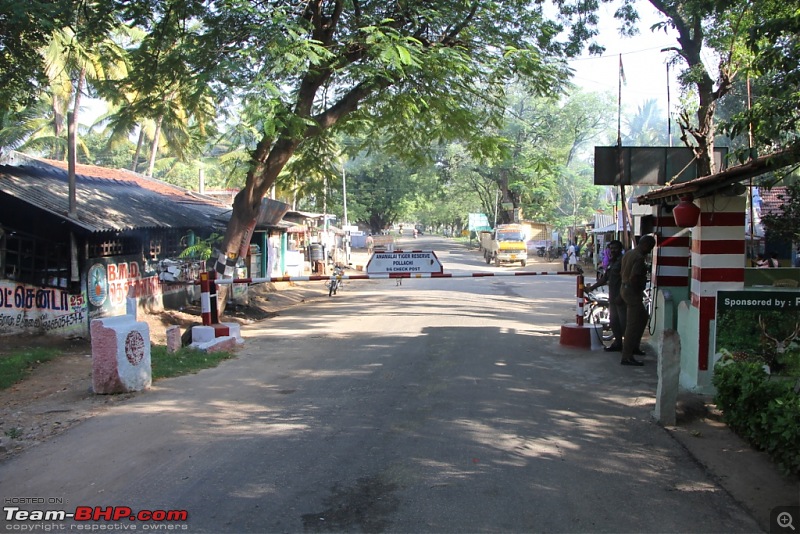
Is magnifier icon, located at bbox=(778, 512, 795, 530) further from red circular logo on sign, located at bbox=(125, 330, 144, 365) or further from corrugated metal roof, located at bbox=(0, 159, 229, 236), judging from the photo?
corrugated metal roof, located at bbox=(0, 159, 229, 236)

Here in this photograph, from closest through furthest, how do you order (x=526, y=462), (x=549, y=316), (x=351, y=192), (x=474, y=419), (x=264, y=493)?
1. (x=264, y=493)
2. (x=526, y=462)
3. (x=474, y=419)
4. (x=549, y=316)
5. (x=351, y=192)

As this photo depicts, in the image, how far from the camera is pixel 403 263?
1221 cm

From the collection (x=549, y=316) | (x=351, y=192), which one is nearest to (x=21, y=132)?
(x=549, y=316)

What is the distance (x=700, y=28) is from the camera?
571 inches

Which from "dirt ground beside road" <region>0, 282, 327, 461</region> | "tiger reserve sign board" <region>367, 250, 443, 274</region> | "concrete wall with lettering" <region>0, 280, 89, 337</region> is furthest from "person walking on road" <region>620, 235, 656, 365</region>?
"concrete wall with lettering" <region>0, 280, 89, 337</region>

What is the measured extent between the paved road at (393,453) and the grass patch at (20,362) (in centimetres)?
238

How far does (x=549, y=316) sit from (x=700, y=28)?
756 centimetres

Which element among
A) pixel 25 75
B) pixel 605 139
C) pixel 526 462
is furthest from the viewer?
pixel 605 139

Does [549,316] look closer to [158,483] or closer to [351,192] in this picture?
[158,483]

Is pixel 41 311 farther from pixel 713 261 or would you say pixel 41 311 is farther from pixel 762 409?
pixel 762 409

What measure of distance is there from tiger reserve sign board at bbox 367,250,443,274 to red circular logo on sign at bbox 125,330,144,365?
16.9 feet

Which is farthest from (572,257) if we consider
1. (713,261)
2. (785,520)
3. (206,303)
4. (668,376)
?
(785,520)

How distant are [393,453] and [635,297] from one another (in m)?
5.33

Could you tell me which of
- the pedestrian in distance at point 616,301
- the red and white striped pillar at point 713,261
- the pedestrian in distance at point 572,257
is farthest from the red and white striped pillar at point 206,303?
the pedestrian in distance at point 572,257
